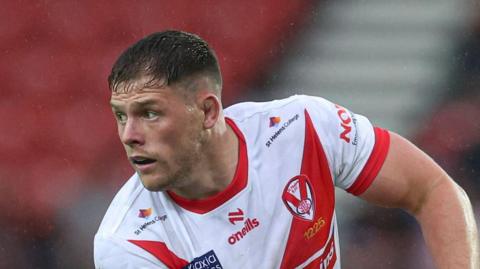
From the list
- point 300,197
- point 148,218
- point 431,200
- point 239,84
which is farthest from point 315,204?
point 239,84

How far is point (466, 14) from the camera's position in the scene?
404 cm

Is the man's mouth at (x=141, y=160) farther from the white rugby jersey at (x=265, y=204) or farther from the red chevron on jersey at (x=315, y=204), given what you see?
the red chevron on jersey at (x=315, y=204)

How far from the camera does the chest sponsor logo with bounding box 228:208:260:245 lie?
93.7 inches

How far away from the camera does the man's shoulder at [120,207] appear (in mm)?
2320

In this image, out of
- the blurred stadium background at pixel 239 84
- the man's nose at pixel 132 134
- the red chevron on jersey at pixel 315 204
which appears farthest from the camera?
the blurred stadium background at pixel 239 84

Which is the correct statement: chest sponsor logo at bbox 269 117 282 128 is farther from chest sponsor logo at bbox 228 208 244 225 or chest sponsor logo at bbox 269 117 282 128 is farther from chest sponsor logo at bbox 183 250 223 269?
chest sponsor logo at bbox 183 250 223 269

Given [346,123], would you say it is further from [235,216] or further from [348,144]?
[235,216]

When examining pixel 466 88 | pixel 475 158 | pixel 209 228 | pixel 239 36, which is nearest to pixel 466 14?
pixel 466 88

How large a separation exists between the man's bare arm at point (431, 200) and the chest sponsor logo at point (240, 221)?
0.99 ft

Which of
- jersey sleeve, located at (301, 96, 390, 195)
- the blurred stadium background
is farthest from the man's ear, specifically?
the blurred stadium background

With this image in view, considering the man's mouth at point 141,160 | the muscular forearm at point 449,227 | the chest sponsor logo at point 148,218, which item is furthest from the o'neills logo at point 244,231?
the muscular forearm at point 449,227

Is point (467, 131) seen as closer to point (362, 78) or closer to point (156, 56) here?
point (362, 78)

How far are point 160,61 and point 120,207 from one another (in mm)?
350

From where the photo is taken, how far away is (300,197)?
2.45m
